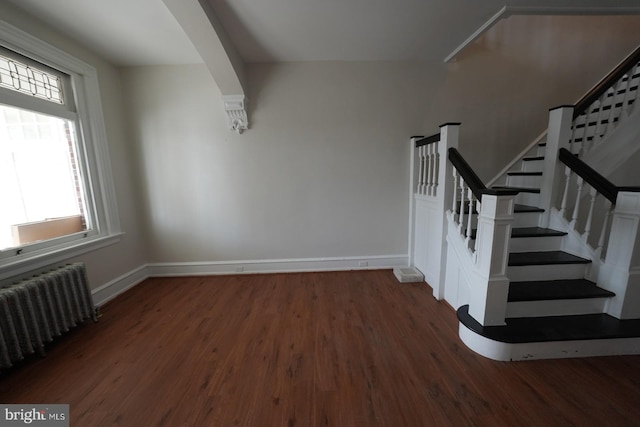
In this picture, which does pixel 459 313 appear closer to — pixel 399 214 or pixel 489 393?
pixel 489 393

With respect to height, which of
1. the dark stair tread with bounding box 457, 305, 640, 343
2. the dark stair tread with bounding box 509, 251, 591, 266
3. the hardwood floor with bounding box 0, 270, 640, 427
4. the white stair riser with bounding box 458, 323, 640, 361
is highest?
the dark stair tread with bounding box 509, 251, 591, 266

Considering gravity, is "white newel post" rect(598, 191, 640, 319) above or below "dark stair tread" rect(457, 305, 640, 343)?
above

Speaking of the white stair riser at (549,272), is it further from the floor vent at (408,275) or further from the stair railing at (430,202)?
the floor vent at (408,275)

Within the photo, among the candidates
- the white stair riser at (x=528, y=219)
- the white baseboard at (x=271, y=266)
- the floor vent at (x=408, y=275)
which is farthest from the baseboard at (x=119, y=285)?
the white stair riser at (x=528, y=219)

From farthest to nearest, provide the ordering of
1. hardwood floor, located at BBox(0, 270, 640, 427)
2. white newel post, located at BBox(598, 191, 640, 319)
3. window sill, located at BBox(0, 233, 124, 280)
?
window sill, located at BBox(0, 233, 124, 280), white newel post, located at BBox(598, 191, 640, 319), hardwood floor, located at BBox(0, 270, 640, 427)

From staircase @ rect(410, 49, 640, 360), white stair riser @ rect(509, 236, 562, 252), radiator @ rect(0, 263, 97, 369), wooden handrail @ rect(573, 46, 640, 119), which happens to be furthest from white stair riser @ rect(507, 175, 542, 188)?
radiator @ rect(0, 263, 97, 369)

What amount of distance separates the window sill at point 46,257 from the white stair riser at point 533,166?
5091 mm

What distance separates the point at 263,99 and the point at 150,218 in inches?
85.8

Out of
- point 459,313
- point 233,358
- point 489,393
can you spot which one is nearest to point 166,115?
point 233,358

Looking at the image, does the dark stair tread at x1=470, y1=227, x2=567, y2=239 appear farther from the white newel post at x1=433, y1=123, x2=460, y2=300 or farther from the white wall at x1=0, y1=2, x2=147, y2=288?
the white wall at x1=0, y1=2, x2=147, y2=288

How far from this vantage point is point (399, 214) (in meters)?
3.13

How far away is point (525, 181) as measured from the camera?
2799 mm

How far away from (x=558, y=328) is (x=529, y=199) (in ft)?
4.96

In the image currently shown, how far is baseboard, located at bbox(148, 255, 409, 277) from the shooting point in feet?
10.3
